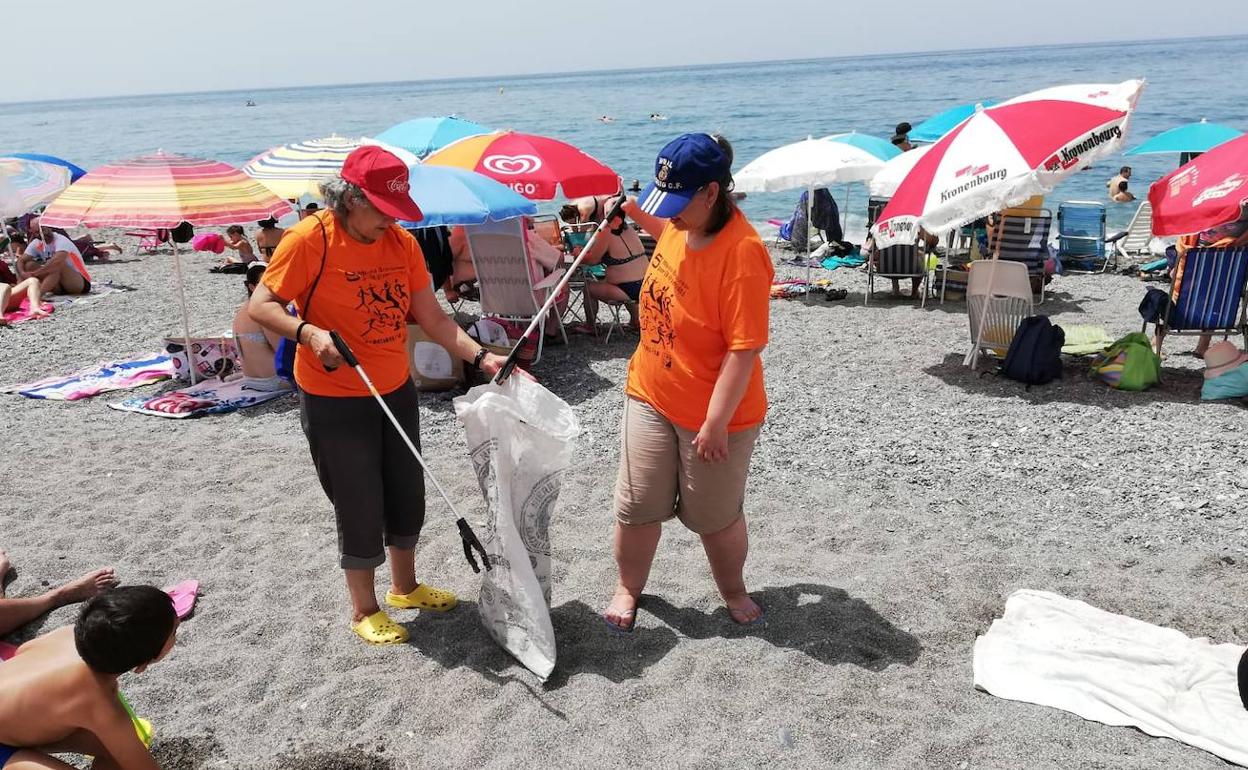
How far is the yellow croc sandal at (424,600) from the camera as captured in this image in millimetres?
3557

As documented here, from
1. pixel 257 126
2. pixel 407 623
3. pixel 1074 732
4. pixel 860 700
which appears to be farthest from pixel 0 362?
pixel 257 126

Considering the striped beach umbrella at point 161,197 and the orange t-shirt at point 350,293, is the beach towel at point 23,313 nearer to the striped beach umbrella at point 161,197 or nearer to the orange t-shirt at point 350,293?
the striped beach umbrella at point 161,197

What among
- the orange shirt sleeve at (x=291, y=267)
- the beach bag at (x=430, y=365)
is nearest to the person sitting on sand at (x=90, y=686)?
the orange shirt sleeve at (x=291, y=267)

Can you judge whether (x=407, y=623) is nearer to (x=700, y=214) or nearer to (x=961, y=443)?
(x=700, y=214)

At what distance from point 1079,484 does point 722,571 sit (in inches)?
89.3

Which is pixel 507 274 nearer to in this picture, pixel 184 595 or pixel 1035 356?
pixel 1035 356

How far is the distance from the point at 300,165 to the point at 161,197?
8.95 feet

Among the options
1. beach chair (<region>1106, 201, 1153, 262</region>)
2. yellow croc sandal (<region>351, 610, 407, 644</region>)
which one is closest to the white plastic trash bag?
yellow croc sandal (<region>351, 610, 407, 644</region>)

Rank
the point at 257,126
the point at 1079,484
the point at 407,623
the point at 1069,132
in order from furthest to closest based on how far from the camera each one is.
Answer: the point at 257,126 → the point at 1069,132 → the point at 1079,484 → the point at 407,623

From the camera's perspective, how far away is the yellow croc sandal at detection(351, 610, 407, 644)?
332 cm

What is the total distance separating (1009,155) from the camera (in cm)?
599

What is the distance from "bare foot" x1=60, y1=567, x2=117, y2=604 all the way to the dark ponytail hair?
2693 millimetres

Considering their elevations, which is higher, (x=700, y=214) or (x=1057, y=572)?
(x=700, y=214)

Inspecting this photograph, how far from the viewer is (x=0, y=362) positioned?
769 cm
